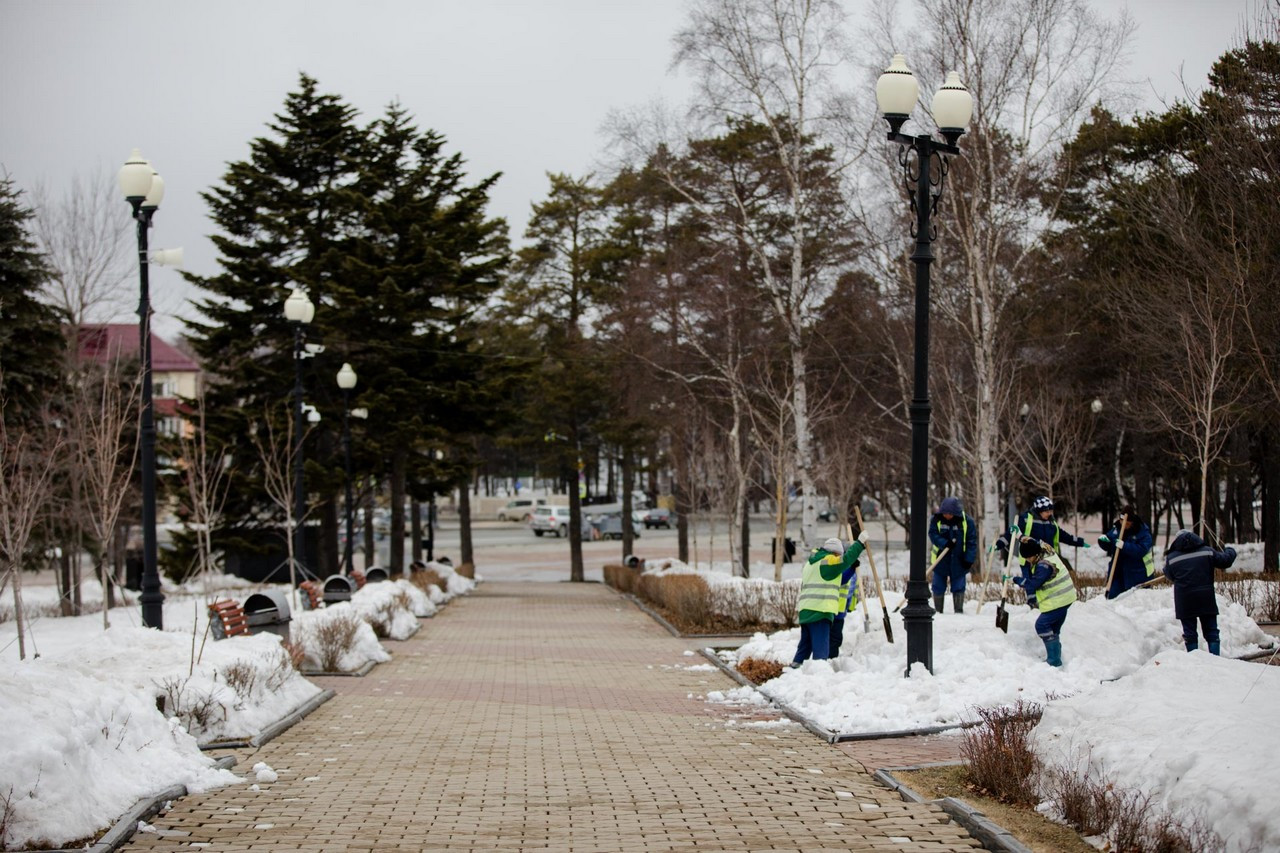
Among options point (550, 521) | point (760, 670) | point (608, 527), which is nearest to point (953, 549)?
point (760, 670)

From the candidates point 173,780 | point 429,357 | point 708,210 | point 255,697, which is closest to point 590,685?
point 255,697

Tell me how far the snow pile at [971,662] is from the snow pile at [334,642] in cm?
474

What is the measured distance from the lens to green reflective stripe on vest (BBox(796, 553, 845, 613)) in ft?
42.7

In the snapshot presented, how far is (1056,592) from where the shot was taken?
12047mm

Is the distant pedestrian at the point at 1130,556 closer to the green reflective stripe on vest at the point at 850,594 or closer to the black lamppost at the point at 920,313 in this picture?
the green reflective stripe on vest at the point at 850,594

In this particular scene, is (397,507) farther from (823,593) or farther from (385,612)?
(823,593)

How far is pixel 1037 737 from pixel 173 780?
5353 mm

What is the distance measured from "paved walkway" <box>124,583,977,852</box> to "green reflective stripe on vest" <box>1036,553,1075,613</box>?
2.79 metres

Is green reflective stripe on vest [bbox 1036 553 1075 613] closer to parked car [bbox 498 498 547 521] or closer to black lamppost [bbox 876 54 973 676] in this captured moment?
black lamppost [bbox 876 54 973 676]

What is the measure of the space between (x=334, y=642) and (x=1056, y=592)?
8332 mm

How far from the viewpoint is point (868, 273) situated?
30578 mm

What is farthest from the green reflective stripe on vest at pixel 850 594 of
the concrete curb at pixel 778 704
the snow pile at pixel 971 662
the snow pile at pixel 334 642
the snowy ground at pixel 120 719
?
the snow pile at pixel 334 642

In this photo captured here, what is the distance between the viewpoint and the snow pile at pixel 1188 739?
18.4ft

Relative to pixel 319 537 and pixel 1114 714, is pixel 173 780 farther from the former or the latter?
pixel 319 537
